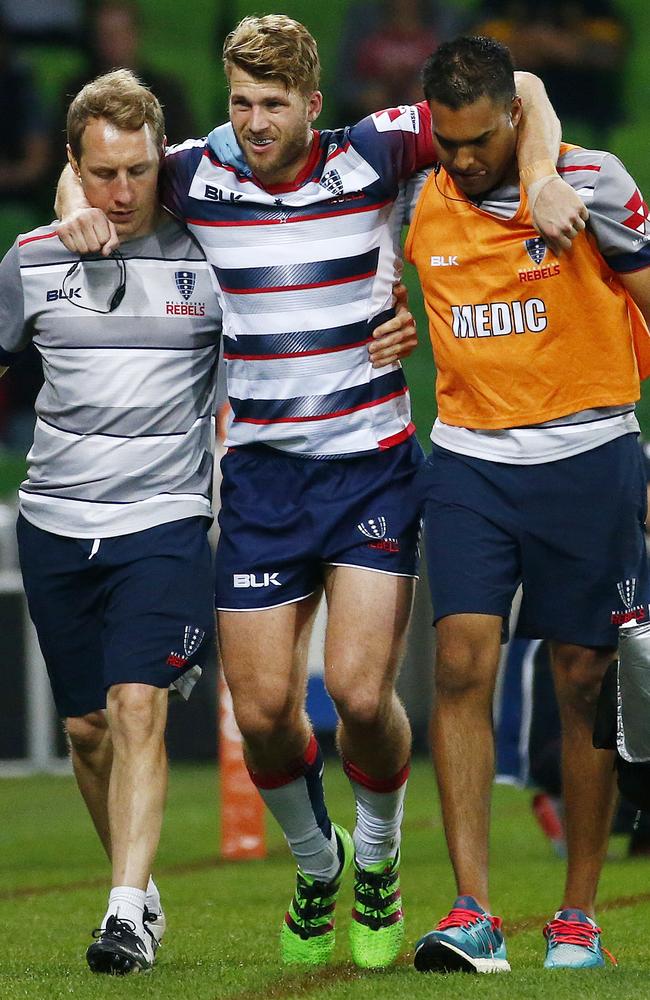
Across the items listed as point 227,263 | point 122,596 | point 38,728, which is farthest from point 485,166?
point 38,728

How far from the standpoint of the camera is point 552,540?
159 inches

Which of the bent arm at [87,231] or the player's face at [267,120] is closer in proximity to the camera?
the player's face at [267,120]

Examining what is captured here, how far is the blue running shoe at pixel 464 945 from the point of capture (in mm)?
3777

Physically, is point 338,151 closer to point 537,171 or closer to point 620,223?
point 537,171

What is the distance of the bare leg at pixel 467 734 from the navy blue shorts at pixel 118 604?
703 mm

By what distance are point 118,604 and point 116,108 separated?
130cm

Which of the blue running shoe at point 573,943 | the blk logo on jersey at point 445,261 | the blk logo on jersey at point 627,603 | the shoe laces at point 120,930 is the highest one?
the blk logo on jersey at point 445,261

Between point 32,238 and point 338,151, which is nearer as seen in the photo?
point 338,151

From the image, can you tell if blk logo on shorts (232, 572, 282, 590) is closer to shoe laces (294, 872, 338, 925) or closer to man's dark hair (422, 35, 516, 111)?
shoe laces (294, 872, 338, 925)

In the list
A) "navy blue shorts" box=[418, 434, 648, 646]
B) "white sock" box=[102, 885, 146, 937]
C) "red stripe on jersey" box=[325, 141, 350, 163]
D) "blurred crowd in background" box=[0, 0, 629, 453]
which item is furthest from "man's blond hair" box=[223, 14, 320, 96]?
"blurred crowd in background" box=[0, 0, 629, 453]

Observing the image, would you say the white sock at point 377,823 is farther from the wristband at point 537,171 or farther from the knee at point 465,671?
the wristband at point 537,171

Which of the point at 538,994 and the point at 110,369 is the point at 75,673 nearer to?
the point at 110,369

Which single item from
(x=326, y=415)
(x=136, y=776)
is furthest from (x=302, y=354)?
(x=136, y=776)

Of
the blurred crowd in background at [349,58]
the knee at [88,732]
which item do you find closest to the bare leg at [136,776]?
the knee at [88,732]
